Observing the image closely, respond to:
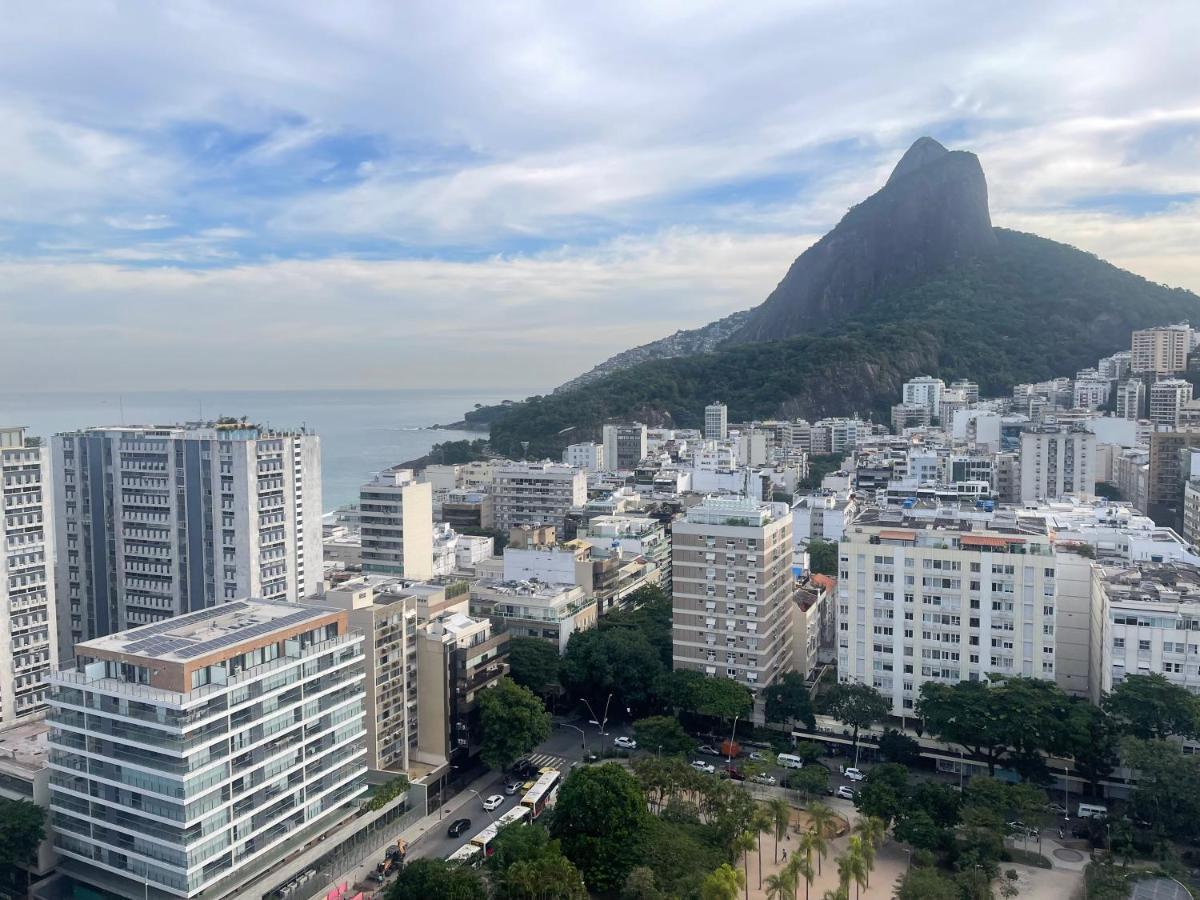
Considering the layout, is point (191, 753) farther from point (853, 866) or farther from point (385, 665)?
point (853, 866)

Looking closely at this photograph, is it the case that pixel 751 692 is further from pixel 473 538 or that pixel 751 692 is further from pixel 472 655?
pixel 473 538

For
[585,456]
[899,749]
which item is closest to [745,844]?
[899,749]

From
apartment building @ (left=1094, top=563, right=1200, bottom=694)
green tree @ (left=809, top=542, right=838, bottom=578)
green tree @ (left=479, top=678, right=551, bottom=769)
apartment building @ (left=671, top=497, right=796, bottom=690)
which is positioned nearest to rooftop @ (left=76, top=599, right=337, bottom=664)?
green tree @ (left=479, top=678, right=551, bottom=769)

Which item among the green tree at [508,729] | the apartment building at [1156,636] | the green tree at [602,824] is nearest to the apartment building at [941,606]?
the apartment building at [1156,636]

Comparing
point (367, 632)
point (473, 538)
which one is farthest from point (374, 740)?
point (473, 538)

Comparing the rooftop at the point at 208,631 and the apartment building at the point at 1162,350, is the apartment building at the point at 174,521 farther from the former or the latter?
the apartment building at the point at 1162,350
